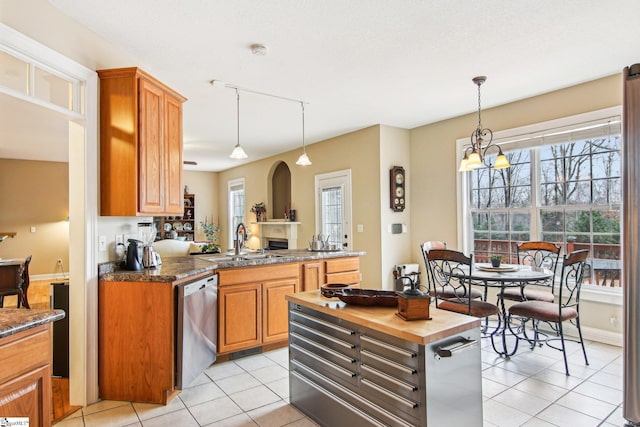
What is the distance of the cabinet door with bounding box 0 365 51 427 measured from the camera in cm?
141

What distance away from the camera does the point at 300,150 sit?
283 inches

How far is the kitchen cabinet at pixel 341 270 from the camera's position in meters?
4.02

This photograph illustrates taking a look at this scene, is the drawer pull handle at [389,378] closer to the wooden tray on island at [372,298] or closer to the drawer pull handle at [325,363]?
the drawer pull handle at [325,363]

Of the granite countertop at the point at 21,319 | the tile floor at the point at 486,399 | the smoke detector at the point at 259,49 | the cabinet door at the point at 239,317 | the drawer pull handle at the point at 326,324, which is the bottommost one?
the tile floor at the point at 486,399

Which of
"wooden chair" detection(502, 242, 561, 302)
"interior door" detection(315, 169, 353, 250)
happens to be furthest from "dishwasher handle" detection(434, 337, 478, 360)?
"interior door" detection(315, 169, 353, 250)

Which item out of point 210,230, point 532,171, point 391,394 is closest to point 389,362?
point 391,394

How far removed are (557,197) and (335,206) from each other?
129 inches

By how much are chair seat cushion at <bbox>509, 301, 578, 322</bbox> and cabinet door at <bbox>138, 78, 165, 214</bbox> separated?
3244 millimetres

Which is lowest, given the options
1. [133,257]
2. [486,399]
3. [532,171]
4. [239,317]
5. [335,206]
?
[486,399]

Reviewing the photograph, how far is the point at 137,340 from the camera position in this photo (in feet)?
8.61

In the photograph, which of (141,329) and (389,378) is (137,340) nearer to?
(141,329)

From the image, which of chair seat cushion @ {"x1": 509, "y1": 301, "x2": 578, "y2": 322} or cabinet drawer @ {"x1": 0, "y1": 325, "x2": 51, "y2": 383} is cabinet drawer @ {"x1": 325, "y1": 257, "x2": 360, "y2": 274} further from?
cabinet drawer @ {"x1": 0, "y1": 325, "x2": 51, "y2": 383}

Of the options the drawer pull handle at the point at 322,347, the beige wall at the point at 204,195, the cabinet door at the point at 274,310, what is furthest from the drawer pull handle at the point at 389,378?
the beige wall at the point at 204,195

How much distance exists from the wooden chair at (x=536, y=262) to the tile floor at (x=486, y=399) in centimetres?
59
